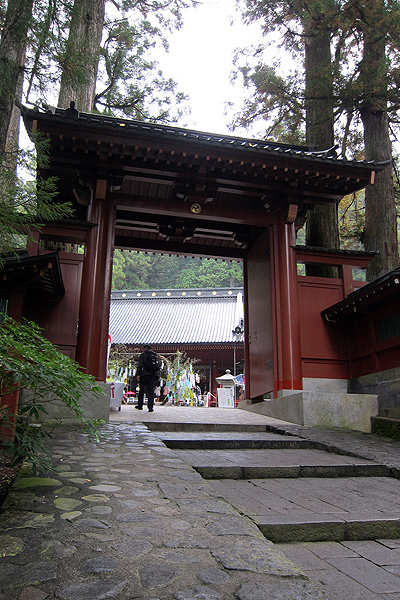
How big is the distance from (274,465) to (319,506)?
1071mm

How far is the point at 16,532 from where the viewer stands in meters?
2.42

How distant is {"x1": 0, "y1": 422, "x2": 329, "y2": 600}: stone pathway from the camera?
190 centimetres

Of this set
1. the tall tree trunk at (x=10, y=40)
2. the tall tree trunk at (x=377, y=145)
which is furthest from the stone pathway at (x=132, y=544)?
the tall tree trunk at (x=377, y=145)

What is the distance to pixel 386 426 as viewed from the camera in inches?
273

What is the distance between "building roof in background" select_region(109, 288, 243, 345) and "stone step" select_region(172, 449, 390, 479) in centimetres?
1722

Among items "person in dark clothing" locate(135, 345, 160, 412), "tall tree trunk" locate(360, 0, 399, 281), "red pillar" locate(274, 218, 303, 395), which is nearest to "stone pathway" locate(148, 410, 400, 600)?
"red pillar" locate(274, 218, 303, 395)

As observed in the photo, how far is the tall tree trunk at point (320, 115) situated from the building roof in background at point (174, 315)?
12.8 m

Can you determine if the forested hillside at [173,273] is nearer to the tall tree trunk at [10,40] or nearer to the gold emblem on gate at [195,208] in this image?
the gold emblem on gate at [195,208]

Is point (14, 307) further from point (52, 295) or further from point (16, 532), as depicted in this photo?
point (16, 532)

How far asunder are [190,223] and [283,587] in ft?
27.4

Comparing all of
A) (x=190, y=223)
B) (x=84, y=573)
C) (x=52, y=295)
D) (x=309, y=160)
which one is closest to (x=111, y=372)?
(x=190, y=223)

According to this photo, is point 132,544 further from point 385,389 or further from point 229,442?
point 385,389

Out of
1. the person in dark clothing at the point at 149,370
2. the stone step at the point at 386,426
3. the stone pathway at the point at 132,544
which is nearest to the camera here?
the stone pathway at the point at 132,544

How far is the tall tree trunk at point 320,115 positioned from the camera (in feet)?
33.1
